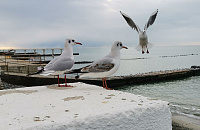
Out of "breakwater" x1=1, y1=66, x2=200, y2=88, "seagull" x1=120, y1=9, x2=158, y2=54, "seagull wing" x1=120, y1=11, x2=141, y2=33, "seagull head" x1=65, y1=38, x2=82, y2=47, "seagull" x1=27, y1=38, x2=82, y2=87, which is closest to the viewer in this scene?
"seagull" x1=120, y1=9, x2=158, y2=54

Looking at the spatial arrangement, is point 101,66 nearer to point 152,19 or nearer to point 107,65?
point 107,65

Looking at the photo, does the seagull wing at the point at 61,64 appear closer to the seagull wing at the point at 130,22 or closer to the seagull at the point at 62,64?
the seagull at the point at 62,64

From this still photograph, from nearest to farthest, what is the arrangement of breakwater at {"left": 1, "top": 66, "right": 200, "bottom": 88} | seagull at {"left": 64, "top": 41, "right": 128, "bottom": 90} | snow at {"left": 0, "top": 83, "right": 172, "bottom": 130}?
snow at {"left": 0, "top": 83, "right": 172, "bottom": 130}
seagull at {"left": 64, "top": 41, "right": 128, "bottom": 90}
breakwater at {"left": 1, "top": 66, "right": 200, "bottom": 88}

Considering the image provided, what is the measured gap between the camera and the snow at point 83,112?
2.66 metres

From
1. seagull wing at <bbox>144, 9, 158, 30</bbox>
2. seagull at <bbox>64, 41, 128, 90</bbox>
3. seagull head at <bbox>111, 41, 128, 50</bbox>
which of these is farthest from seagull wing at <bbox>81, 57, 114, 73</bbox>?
seagull wing at <bbox>144, 9, 158, 30</bbox>

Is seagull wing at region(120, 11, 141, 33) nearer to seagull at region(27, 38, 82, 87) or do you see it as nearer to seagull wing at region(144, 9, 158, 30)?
seagull wing at region(144, 9, 158, 30)

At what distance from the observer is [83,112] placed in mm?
2959

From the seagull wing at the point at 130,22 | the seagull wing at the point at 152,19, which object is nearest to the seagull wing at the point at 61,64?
the seagull wing at the point at 130,22

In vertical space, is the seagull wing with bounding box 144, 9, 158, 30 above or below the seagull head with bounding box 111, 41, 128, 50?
above

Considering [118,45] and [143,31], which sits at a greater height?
[143,31]

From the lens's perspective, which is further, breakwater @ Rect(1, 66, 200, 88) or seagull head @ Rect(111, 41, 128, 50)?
breakwater @ Rect(1, 66, 200, 88)

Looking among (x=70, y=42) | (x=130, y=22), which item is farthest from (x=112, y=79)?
(x=130, y=22)

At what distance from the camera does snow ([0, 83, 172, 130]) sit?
266 centimetres

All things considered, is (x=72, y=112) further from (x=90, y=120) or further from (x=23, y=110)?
(x=23, y=110)
